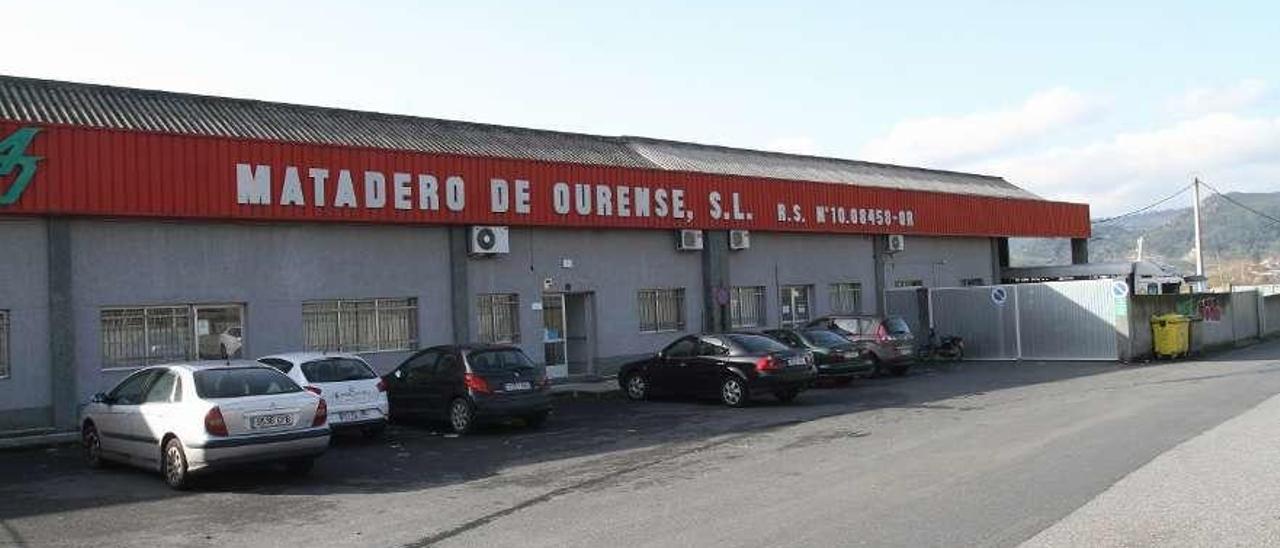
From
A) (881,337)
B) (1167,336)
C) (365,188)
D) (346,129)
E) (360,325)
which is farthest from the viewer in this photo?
(1167,336)

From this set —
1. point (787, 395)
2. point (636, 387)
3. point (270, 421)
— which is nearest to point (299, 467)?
point (270, 421)

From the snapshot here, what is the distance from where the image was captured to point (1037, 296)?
28812 millimetres

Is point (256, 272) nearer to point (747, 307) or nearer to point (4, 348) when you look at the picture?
point (4, 348)

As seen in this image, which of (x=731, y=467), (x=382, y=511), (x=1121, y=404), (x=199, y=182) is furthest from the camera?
(x=199, y=182)

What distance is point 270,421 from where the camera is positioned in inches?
432

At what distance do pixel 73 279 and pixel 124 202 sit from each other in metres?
1.49

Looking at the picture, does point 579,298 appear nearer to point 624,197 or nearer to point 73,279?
point 624,197

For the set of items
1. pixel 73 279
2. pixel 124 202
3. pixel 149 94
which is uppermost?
pixel 149 94

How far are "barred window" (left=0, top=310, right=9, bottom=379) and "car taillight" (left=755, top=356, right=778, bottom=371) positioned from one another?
12.2m

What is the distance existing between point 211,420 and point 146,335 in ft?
26.5

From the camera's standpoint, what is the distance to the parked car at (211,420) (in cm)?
1062

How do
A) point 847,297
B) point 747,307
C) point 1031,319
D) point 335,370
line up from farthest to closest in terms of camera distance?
point 847,297, point 747,307, point 1031,319, point 335,370

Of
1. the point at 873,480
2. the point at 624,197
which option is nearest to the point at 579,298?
the point at 624,197

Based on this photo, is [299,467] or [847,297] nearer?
[299,467]
